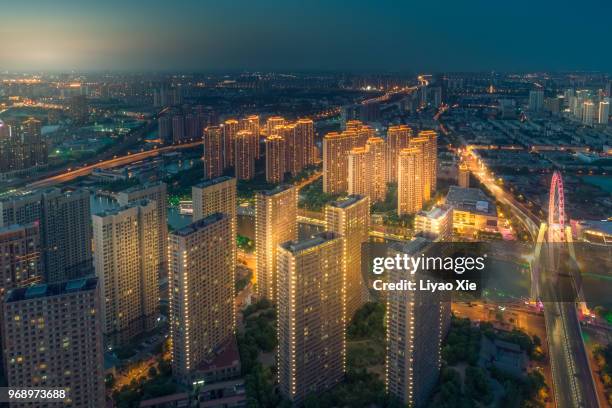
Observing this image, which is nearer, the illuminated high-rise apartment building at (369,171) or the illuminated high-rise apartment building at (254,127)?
the illuminated high-rise apartment building at (369,171)

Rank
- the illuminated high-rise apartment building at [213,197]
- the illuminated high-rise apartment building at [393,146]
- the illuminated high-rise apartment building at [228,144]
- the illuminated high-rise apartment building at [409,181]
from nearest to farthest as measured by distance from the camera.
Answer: the illuminated high-rise apartment building at [213,197], the illuminated high-rise apartment building at [409,181], the illuminated high-rise apartment building at [393,146], the illuminated high-rise apartment building at [228,144]

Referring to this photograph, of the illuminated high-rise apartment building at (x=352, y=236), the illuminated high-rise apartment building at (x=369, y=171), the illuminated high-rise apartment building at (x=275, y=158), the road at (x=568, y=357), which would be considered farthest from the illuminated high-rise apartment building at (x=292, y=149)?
the road at (x=568, y=357)

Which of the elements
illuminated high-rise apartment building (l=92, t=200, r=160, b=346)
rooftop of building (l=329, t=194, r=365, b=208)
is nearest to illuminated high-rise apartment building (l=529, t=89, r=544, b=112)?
rooftop of building (l=329, t=194, r=365, b=208)

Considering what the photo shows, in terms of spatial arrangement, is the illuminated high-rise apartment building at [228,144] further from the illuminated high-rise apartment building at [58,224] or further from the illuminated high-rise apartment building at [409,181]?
the illuminated high-rise apartment building at [58,224]

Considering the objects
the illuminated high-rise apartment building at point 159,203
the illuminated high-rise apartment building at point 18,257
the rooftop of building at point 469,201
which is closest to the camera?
the illuminated high-rise apartment building at point 18,257

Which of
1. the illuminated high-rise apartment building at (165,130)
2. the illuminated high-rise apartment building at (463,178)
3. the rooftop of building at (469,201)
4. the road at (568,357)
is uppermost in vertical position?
the illuminated high-rise apartment building at (165,130)

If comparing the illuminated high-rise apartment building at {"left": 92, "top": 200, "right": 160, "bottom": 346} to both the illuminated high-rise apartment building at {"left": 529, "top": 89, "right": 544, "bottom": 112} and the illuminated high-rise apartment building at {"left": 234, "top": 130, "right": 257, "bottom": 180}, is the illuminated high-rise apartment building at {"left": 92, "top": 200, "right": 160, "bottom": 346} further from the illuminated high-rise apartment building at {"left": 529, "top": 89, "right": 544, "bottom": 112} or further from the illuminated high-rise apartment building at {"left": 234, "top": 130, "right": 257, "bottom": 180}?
the illuminated high-rise apartment building at {"left": 529, "top": 89, "right": 544, "bottom": 112}

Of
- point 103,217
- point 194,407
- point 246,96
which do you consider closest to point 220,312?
point 194,407

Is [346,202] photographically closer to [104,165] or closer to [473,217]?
[473,217]
